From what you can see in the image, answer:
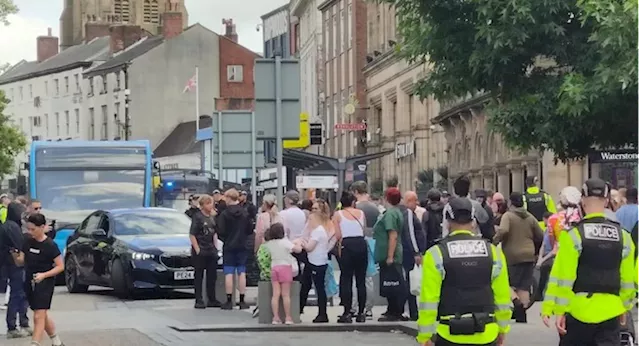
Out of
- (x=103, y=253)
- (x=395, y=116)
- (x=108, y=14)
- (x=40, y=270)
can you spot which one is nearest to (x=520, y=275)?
(x=40, y=270)

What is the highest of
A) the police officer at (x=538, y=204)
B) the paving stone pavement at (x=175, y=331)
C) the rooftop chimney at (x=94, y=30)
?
the rooftop chimney at (x=94, y=30)

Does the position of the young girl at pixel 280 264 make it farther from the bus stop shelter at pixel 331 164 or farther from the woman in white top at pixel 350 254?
the bus stop shelter at pixel 331 164

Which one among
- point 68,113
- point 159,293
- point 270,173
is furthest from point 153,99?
point 159,293

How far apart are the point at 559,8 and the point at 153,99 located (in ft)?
288

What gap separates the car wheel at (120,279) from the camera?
25078mm

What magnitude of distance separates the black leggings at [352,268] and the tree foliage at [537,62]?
372 cm

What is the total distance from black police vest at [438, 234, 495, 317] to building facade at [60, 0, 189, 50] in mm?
118011

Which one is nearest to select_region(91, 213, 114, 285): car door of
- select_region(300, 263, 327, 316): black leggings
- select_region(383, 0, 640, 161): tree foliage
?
select_region(300, 263, 327, 316): black leggings

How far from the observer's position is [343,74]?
74.6 meters

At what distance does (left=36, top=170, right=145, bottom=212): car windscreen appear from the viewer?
33.1 meters

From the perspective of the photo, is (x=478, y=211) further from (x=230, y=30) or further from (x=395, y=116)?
(x=230, y=30)

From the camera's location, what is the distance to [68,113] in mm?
115000

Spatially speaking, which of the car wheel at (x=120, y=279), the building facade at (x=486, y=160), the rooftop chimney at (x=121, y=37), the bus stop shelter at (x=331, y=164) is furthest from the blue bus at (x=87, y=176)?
the rooftop chimney at (x=121, y=37)

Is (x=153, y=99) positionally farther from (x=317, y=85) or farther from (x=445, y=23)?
(x=445, y=23)
